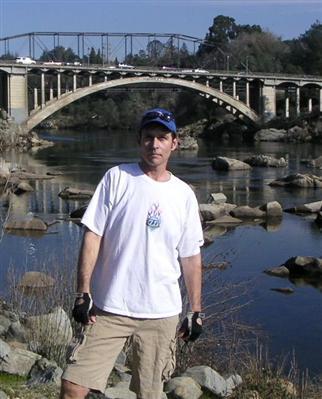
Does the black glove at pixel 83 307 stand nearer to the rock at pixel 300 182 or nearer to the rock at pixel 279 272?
the rock at pixel 279 272

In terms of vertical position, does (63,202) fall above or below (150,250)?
below

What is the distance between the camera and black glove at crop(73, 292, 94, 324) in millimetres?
3254

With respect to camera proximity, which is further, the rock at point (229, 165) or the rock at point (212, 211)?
the rock at point (229, 165)

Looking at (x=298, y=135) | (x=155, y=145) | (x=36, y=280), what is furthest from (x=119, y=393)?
(x=298, y=135)

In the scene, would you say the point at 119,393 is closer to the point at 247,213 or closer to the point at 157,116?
the point at 157,116

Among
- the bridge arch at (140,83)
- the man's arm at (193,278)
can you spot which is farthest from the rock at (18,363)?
the bridge arch at (140,83)

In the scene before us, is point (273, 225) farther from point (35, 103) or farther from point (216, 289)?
point (35, 103)

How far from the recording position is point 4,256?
12383 millimetres

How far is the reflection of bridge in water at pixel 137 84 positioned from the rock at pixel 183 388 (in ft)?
140

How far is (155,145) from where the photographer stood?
3.44 m

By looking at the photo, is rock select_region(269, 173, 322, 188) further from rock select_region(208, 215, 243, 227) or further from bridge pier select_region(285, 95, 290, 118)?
bridge pier select_region(285, 95, 290, 118)

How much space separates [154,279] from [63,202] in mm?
17855

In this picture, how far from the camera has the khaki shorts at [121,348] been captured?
3297 millimetres

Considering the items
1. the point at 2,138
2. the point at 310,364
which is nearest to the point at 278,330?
the point at 310,364
